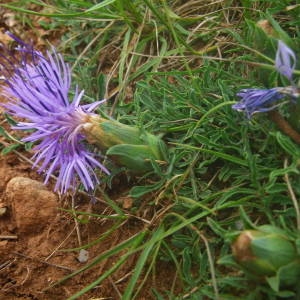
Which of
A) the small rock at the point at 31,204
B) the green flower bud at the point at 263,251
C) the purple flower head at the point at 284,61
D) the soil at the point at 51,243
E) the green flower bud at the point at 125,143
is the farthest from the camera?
the small rock at the point at 31,204

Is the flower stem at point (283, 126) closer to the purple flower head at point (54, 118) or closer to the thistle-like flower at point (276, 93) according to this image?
the thistle-like flower at point (276, 93)

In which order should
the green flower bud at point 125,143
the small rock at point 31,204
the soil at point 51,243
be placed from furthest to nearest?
the small rock at point 31,204, the soil at point 51,243, the green flower bud at point 125,143

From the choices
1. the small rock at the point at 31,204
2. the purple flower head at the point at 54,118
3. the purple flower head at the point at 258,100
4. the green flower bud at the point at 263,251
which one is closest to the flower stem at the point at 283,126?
the purple flower head at the point at 258,100

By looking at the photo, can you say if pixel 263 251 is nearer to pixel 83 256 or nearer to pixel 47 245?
pixel 83 256

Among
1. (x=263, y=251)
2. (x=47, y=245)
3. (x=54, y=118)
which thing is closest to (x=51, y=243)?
(x=47, y=245)

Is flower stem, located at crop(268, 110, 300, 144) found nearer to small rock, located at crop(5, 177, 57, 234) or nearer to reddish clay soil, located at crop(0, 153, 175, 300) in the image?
reddish clay soil, located at crop(0, 153, 175, 300)

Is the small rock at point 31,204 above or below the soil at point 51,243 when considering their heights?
above

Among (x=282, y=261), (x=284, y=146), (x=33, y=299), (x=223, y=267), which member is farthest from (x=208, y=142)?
(x=33, y=299)
